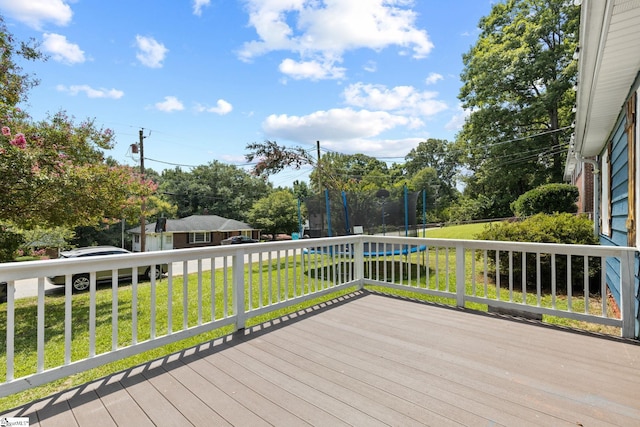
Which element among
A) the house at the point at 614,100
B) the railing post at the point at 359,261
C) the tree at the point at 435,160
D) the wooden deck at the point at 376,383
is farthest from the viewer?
the tree at the point at 435,160

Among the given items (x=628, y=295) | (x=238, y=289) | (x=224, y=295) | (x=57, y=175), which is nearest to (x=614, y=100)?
(x=628, y=295)

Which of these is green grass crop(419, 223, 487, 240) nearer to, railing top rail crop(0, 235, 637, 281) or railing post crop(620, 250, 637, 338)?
railing top rail crop(0, 235, 637, 281)

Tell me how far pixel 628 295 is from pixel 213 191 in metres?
41.0

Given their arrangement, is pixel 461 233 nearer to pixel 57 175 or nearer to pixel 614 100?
pixel 614 100

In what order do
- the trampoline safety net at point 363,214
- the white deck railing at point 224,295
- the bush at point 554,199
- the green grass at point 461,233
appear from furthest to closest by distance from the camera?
the green grass at point 461,233 < the bush at point 554,199 < the trampoline safety net at point 363,214 < the white deck railing at point 224,295

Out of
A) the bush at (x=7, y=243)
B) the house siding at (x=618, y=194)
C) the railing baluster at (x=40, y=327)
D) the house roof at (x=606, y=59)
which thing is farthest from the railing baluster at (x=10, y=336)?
the bush at (x=7, y=243)

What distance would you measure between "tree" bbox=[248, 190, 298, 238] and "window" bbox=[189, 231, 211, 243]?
14.9 feet

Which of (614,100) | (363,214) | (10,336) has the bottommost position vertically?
(10,336)

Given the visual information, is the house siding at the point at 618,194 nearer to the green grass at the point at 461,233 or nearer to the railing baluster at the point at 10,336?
the green grass at the point at 461,233

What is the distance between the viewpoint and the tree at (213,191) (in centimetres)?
3922

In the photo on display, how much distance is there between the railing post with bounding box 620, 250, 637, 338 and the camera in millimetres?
2662

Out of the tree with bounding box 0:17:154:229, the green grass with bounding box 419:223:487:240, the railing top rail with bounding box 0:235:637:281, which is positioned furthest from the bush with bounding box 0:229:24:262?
the green grass with bounding box 419:223:487:240

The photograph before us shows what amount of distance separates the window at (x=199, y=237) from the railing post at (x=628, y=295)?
31152mm

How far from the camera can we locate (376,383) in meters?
2.00
